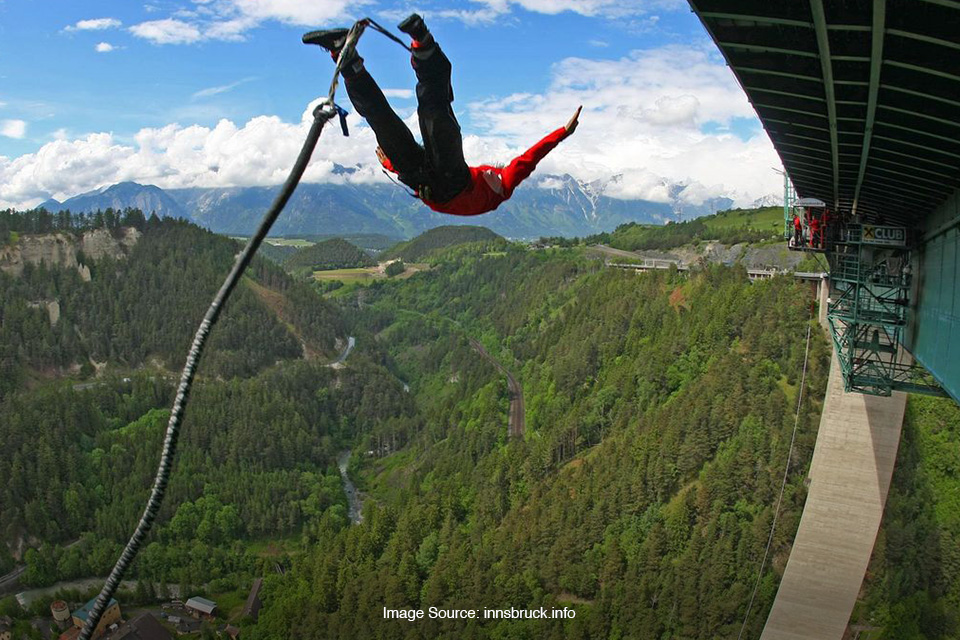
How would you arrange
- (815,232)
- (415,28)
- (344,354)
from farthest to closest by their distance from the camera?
(344,354), (815,232), (415,28)

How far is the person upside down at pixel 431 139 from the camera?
3840 mm

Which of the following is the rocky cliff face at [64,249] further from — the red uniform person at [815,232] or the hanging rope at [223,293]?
the hanging rope at [223,293]

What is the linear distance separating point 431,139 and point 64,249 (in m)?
103

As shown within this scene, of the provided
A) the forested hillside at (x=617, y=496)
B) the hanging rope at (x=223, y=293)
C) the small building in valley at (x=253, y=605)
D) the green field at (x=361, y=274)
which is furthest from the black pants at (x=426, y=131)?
the green field at (x=361, y=274)

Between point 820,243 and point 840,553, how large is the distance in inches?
720

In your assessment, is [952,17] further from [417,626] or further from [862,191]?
[417,626]

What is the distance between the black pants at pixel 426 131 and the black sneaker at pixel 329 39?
7.0 inches

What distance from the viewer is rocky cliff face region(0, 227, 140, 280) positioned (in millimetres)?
85294

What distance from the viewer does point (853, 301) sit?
18.5m

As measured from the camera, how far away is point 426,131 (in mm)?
4422

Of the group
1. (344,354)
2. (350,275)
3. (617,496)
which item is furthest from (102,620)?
(350,275)

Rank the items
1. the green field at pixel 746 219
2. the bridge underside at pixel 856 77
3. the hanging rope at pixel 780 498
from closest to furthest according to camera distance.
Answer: the bridge underside at pixel 856 77 < the hanging rope at pixel 780 498 < the green field at pixel 746 219

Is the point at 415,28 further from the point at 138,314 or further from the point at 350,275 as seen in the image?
the point at 350,275


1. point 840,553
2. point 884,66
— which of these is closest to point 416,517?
point 840,553
